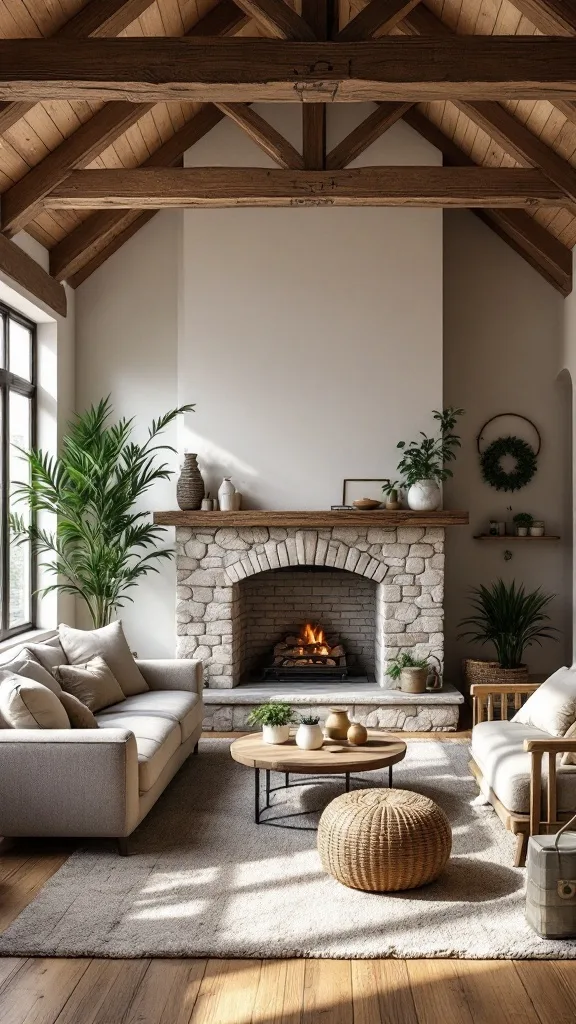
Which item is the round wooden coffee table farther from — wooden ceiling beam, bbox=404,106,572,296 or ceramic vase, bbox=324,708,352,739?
wooden ceiling beam, bbox=404,106,572,296

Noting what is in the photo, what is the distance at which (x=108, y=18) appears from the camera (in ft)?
17.3

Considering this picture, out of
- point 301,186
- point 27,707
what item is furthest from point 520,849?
point 301,186

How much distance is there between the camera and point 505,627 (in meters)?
7.39

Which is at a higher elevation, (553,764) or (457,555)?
(457,555)

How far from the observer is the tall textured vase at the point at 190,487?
23.2 feet

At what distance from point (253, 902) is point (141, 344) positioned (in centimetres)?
513

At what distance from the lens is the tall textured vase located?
7.06 meters

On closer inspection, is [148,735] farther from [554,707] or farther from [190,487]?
[190,487]

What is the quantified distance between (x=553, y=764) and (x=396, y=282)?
435cm

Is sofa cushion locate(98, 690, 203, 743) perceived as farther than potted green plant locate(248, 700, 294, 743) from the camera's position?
Yes

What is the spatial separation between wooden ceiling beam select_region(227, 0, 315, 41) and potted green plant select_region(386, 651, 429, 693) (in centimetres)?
435

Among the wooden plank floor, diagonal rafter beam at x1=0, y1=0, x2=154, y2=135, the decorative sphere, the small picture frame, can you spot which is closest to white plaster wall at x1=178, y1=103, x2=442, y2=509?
the small picture frame

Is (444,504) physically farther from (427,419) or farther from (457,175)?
(457,175)

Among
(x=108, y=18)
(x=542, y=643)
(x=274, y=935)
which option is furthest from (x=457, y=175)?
(x=274, y=935)
